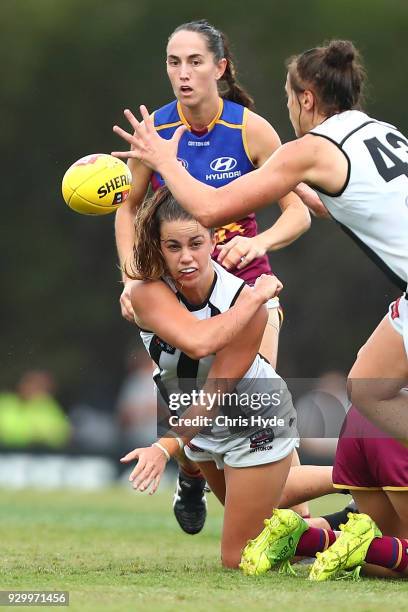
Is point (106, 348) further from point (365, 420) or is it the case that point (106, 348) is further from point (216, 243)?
point (365, 420)

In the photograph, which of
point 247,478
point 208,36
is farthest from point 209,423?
point 208,36

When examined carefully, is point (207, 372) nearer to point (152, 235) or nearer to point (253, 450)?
point (253, 450)

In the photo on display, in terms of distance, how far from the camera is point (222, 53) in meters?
7.34

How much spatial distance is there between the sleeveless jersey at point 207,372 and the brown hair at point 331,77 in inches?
39.9

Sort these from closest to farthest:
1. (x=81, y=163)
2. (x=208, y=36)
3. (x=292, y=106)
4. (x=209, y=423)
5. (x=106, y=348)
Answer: (x=292, y=106) < (x=209, y=423) < (x=81, y=163) < (x=208, y=36) < (x=106, y=348)

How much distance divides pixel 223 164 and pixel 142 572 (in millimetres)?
2446

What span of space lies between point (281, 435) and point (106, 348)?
670 inches

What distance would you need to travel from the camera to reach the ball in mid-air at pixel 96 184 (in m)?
6.62

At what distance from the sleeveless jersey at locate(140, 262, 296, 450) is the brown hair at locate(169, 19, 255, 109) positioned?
154cm

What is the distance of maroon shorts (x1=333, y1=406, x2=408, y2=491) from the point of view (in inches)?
226

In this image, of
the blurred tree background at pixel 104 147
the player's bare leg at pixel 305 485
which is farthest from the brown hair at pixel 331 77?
the blurred tree background at pixel 104 147

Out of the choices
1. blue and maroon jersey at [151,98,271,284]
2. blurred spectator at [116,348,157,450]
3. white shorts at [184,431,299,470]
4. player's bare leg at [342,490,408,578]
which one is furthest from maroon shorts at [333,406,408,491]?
blurred spectator at [116,348,157,450]

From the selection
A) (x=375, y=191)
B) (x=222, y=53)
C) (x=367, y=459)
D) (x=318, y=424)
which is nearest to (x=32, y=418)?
(x=318, y=424)

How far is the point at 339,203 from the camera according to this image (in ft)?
17.9
